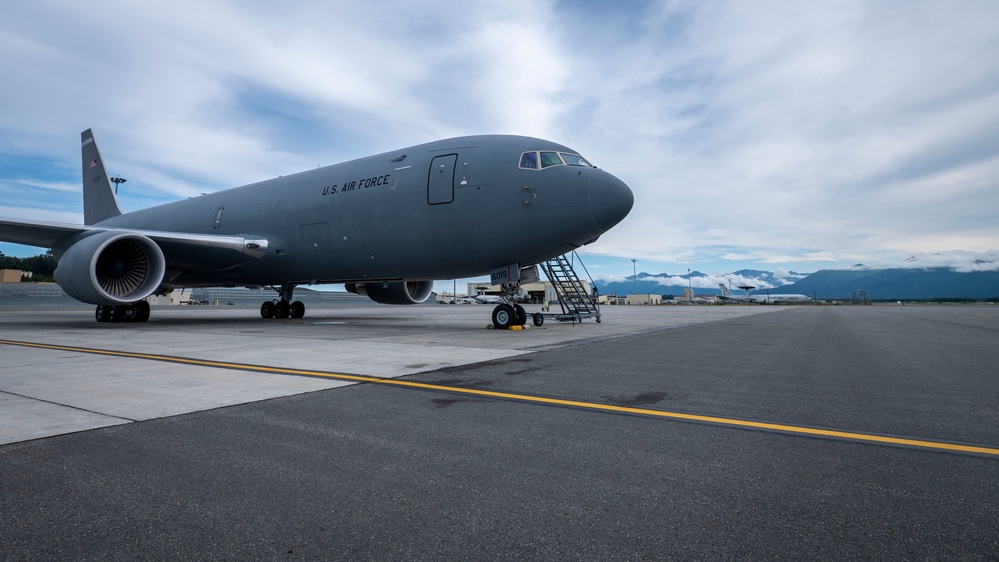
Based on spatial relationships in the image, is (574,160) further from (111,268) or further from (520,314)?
(111,268)

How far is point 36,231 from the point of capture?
547 inches

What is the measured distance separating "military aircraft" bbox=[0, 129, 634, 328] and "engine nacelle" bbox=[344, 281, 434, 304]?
0.17 feet

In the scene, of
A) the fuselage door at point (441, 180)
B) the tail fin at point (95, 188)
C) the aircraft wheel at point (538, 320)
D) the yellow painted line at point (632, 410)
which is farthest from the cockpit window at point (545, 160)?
the tail fin at point (95, 188)

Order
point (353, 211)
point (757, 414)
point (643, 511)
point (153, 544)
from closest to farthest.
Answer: point (153, 544) < point (643, 511) < point (757, 414) < point (353, 211)

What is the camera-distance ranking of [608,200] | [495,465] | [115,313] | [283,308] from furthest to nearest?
[283,308] < [115,313] < [608,200] < [495,465]

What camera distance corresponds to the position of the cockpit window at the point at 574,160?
37.6ft

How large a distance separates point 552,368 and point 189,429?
153 inches

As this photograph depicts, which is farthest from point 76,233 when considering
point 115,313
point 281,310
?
point 281,310

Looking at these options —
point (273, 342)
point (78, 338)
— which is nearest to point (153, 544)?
point (273, 342)

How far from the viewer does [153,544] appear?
6.04 feet

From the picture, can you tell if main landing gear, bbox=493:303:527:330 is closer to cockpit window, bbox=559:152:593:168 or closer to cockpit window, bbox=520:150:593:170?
cockpit window, bbox=520:150:593:170

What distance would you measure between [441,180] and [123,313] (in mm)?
12429

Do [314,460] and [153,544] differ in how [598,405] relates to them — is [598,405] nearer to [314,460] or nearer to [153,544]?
[314,460]

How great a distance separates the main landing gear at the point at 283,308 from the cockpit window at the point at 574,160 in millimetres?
12278
